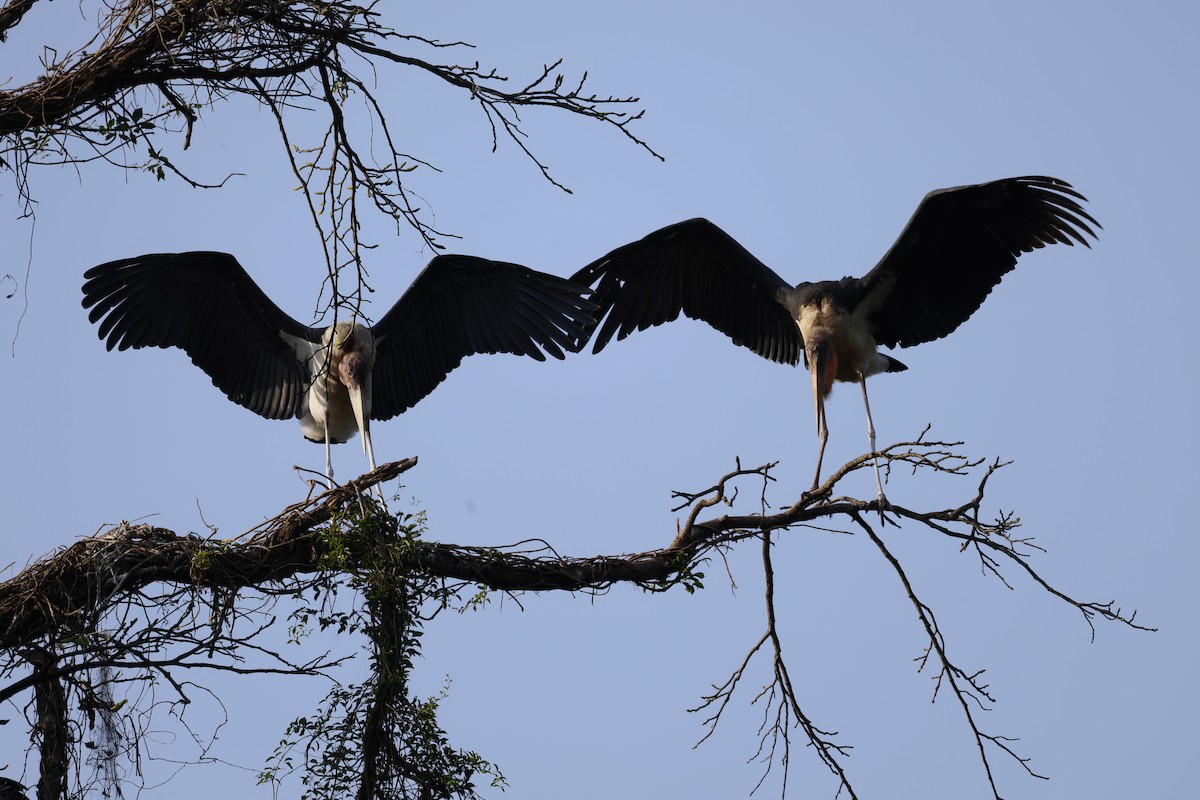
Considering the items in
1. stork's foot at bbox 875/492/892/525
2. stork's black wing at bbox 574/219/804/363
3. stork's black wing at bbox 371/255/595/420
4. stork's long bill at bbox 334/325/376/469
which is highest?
stork's black wing at bbox 574/219/804/363

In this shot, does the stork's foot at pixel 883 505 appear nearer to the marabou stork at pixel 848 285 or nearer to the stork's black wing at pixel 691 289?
the marabou stork at pixel 848 285

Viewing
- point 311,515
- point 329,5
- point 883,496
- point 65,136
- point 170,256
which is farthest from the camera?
point 170,256

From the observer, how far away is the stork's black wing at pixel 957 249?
26.6ft

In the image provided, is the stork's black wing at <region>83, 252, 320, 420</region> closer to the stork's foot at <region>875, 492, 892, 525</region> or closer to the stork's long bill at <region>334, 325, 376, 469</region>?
the stork's long bill at <region>334, 325, 376, 469</region>

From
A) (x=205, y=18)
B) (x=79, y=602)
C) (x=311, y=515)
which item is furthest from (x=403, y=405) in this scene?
(x=205, y=18)

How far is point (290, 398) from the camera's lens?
339 inches

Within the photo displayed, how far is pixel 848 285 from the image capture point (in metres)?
8.59

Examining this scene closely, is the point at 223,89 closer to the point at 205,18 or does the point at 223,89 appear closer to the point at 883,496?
the point at 205,18

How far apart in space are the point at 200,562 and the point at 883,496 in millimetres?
3314

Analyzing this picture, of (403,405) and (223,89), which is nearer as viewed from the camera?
(223,89)

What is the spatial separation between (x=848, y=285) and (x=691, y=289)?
1076 mm

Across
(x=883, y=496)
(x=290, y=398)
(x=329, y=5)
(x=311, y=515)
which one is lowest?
(x=311, y=515)

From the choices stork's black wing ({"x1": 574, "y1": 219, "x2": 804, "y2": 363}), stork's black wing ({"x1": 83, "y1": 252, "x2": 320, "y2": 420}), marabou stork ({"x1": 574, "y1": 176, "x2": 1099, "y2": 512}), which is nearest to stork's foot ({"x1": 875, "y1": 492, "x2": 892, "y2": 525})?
marabou stork ({"x1": 574, "y1": 176, "x2": 1099, "y2": 512})

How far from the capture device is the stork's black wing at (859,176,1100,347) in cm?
812
